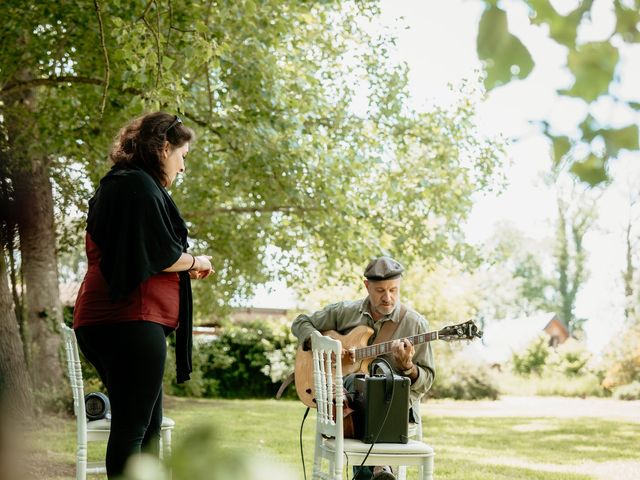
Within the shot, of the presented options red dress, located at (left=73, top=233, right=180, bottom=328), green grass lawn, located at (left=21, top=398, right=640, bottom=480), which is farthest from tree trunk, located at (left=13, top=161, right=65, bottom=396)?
red dress, located at (left=73, top=233, right=180, bottom=328)

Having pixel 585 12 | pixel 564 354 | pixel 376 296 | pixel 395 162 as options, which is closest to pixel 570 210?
pixel 564 354

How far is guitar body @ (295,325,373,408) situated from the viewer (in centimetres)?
489

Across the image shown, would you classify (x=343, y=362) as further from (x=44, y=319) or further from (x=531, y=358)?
(x=531, y=358)

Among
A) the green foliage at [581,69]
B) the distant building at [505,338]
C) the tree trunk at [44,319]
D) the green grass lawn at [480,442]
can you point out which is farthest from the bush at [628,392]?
the green foliage at [581,69]

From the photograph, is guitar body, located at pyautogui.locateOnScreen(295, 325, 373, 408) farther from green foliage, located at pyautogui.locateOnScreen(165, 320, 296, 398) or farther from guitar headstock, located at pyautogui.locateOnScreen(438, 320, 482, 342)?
green foliage, located at pyautogui.locateOnScreen(165, 320, 296, 398)

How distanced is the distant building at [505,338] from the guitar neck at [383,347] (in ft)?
53.2

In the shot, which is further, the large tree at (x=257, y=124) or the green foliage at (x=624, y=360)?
the green foliage at (x=624, y=360)

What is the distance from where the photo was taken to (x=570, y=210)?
147ft

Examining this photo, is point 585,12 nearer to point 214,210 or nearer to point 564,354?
point 214,210

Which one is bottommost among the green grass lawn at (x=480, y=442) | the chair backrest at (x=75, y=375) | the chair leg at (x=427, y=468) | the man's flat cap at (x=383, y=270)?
the green grass lawn at (x=480, y=442)

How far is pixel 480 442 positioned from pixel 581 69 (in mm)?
9820

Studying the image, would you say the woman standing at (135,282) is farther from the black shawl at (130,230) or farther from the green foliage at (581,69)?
the green foliage at (581,69)

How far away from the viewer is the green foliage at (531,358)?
86.9 ft

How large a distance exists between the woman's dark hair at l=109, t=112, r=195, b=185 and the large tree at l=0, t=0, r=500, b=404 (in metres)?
3.20
